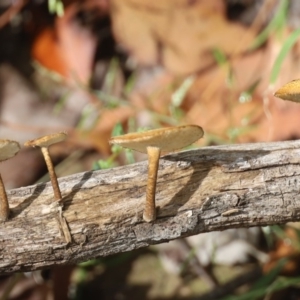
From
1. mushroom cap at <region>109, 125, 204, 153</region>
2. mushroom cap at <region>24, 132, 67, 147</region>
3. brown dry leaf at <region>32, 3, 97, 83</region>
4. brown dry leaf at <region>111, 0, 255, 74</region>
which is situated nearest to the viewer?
mushroom cap at <region>109, 125, 204, 153</region>

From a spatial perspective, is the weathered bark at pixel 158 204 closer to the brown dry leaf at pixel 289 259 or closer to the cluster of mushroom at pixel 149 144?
the cluster of mushroom at pixel 149 144

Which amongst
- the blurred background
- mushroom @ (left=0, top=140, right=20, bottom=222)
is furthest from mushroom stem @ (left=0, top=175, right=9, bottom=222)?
the blurred background

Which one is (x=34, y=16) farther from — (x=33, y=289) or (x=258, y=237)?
(x=258, y=237)

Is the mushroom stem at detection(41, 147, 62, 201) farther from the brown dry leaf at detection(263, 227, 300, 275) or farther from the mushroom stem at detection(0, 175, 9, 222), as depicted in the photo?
the brown dry leaf at detection(263, 227, 300, 275)

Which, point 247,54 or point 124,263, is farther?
point 247,54

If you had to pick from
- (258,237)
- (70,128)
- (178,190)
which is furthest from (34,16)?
(178,190)
